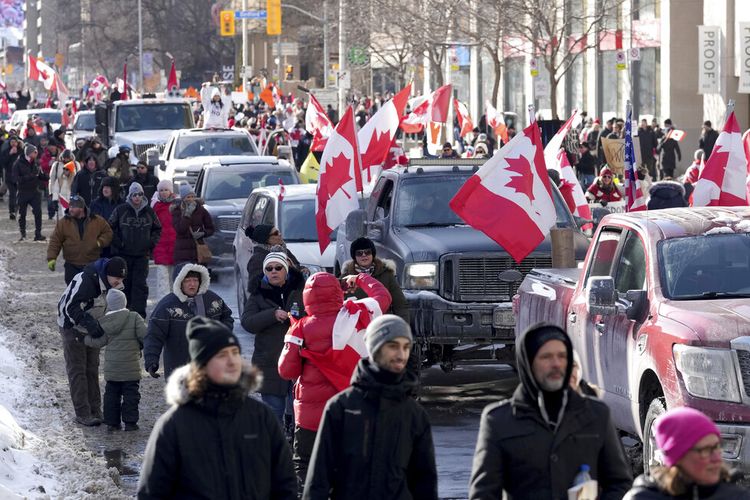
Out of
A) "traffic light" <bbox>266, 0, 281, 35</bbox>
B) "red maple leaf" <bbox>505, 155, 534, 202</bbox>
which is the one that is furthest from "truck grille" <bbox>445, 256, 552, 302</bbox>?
"traffic light" <bbox>266, 0, 281, 35</bbox>

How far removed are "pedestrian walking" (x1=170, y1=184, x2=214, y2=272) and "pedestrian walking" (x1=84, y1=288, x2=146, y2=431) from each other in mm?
6406

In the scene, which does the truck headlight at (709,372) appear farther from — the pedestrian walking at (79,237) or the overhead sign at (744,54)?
the overhead sign at (744,54)

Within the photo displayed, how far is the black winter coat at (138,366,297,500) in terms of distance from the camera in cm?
567

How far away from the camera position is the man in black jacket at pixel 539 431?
5.52 m

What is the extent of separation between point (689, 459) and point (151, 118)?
3321 cm

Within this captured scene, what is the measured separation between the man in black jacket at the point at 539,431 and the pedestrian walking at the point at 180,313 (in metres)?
5.90

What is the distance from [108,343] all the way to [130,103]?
2521 centimetres

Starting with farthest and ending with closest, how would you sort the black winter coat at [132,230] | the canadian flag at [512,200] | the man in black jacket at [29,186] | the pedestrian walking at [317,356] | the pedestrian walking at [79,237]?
the man in black jacket at [29,186] < the black winter coat at [132,230] < the pedestrian walking at [79,237] < the canadian flag at [512,200] < the pedestrian walking at [317,356]

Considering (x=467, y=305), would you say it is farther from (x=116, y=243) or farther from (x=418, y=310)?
(x=116, y=243)

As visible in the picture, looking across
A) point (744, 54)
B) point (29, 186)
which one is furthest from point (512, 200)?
point (744, 54)

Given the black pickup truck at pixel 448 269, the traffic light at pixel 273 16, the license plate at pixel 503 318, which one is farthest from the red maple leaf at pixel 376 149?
the traffic light at pixel 273 16

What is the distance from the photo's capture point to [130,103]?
37.1 meters

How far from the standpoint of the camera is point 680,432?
482cm

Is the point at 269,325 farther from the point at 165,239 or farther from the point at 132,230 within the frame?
the point at 165,239
